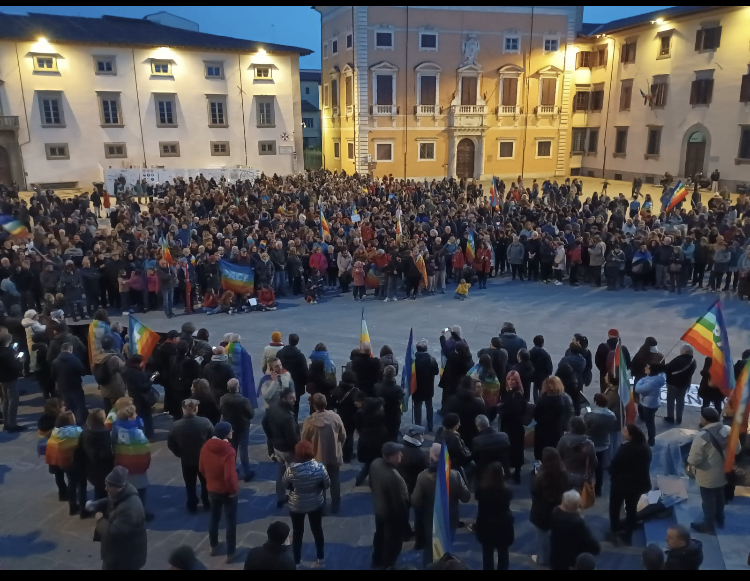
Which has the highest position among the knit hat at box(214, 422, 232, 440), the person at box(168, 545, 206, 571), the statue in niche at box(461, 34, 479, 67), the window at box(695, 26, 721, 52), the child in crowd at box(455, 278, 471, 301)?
the statue in niche at box(461, 34, 479, 67)

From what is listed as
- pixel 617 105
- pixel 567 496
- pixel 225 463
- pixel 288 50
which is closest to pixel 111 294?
pixel 225 463

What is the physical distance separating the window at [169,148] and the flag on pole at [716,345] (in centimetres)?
3474

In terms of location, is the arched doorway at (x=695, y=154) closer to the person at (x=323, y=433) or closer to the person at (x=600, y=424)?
the person at (x=600, y=424)

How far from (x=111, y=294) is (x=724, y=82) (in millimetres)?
31808

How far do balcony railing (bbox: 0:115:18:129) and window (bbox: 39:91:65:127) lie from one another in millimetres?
1417

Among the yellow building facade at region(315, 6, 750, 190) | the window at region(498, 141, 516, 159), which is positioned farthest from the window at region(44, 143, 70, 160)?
the window at region(498, 141, 516, 159)

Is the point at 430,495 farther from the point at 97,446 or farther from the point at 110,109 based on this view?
the point at 110,109

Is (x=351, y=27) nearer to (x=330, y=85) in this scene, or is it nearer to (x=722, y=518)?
(x=330, y=85)

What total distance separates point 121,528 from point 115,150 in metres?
35.1

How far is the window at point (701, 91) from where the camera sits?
31.3 m

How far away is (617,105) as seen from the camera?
37812 millimetres

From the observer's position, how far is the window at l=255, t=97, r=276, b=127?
38125mm

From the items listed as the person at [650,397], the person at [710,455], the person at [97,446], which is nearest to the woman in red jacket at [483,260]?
the person at [650,397]

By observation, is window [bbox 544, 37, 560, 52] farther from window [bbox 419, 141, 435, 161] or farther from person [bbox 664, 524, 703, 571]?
person [bbox 664, 524, 703, 571]
